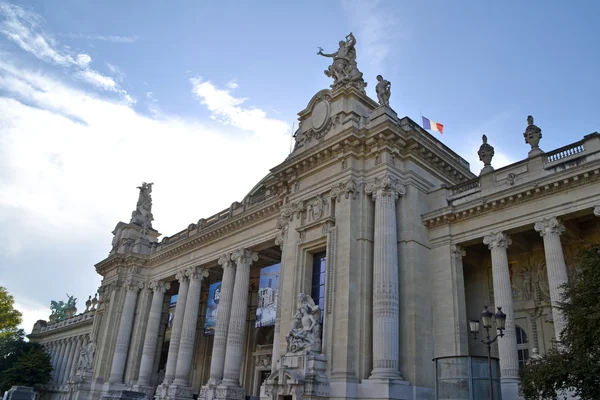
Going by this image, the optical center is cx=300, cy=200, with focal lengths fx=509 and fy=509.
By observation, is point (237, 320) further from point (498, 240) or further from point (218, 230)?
point (498, 240)

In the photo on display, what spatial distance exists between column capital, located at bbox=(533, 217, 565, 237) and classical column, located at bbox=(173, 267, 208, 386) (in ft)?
68.7

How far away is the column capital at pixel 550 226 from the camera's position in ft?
56.9

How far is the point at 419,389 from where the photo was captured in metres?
17.2

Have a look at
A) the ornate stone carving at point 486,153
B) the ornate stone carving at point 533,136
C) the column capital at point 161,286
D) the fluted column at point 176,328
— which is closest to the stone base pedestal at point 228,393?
the fluted column at point 176,328

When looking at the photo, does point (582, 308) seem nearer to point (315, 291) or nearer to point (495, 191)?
point (495, 191)

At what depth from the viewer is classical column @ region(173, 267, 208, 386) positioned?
97.4 feet

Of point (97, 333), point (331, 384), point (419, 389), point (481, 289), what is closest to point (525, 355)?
point (481, 289)

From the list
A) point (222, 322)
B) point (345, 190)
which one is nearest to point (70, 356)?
point (222, 322)

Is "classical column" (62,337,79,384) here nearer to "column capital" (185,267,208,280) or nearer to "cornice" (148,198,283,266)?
"cornice" (148,198,283,266)


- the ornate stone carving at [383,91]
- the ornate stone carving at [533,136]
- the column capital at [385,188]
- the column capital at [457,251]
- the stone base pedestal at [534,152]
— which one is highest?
the ornate stone carving at [383,91]

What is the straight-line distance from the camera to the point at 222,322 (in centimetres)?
2847

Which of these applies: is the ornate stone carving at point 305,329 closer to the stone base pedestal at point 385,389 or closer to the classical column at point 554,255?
the stone base pedestal at point 385,389

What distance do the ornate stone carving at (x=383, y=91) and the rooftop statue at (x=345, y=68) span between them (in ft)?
2.39

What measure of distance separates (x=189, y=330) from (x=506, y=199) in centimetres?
2037
